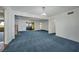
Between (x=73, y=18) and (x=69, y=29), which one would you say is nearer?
(x=73, y=18)

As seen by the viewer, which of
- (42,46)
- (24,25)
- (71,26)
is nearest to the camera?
(42,46)

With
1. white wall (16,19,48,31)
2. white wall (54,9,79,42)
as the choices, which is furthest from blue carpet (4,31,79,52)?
white wall (16,19,48,31)

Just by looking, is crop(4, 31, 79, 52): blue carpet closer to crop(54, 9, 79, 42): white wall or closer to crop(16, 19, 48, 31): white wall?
crop(54, 9, 79, 42): white wall

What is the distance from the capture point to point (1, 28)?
645 cm

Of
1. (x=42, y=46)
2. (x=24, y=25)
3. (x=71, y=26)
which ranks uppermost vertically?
(x=24, y=25)

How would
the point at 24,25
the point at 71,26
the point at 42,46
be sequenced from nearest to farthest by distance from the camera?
the point at 42,46
the point at 71,26
the point at 24,25

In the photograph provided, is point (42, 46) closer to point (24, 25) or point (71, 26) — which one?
point (71, 26)

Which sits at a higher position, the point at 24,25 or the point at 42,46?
the point at 24,25

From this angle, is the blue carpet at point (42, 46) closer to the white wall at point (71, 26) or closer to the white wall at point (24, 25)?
the white wall at point (71, 26)

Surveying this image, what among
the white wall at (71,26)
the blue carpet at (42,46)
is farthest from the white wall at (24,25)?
the blue carpet at (42,46)

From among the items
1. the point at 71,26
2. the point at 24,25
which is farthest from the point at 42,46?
the point at 24,25
